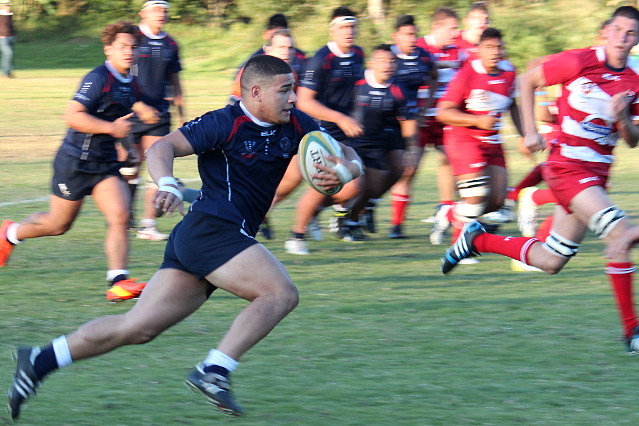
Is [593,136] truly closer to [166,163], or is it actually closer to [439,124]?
[166,163]

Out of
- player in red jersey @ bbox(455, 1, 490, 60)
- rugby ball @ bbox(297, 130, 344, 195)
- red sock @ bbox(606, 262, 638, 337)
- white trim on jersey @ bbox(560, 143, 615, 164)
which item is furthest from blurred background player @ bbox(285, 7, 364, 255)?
rugby ball @ bbox(297, 130, 344, 195)

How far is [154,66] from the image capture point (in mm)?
9359

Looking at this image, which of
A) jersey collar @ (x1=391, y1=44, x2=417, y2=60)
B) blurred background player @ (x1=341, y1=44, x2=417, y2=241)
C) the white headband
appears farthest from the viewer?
jersey collar @ (x1=391, y1=44, x2=417, y2=60)

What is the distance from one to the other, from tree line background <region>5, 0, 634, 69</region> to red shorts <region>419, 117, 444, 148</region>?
16.8 metres

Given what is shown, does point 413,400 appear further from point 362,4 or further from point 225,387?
point 362,4

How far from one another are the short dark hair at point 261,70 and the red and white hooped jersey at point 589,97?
6.48ft

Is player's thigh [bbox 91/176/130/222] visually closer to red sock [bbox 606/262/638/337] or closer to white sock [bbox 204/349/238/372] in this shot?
white sock [bbox 204/349/238/372]

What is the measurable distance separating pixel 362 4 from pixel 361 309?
86.5ft

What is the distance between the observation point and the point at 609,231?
18.1ft

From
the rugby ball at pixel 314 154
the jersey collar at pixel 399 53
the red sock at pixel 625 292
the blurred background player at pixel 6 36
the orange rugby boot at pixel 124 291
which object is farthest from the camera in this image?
the blurred background player at pixel 6 36

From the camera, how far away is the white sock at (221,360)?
14.0 feet

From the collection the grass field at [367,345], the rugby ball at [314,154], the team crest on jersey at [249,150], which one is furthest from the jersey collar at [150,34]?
the team crest on jersey at [249,150]

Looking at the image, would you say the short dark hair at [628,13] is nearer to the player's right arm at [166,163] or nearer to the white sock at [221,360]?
the player's right arm at [166,163]

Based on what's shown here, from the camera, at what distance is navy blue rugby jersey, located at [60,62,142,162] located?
6.93 m
